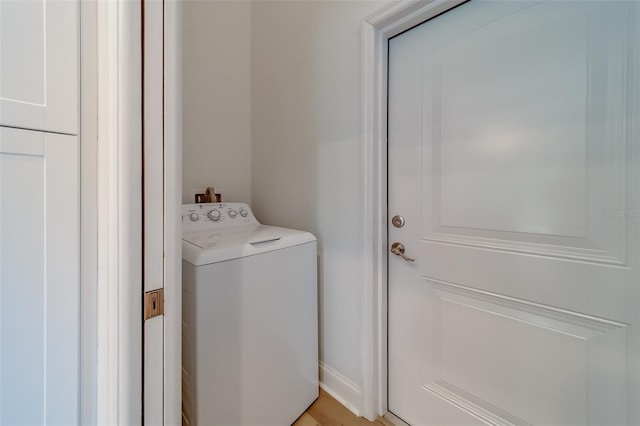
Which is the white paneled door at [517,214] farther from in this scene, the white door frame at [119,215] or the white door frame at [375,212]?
the white door frame at [119,215]

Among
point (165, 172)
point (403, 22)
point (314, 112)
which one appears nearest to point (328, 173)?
point (314, 112)

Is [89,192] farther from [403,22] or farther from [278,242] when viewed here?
[403,22]

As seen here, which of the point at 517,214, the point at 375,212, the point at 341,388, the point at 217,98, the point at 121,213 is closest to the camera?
the point at 121,213

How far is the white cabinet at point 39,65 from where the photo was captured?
569 mm

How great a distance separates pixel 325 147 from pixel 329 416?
1.40 meters

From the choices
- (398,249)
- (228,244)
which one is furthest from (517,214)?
(228,244)

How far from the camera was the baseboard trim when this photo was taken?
129cm

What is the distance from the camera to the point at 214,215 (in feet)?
4.79

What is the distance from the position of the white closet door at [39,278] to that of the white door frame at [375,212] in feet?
3.37

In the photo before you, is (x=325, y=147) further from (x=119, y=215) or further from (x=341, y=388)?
(x=341, y=388)

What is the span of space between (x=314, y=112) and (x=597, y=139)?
3.88 feet

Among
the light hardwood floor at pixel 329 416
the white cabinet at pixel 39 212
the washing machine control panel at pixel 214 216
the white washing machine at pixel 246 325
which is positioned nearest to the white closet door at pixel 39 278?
the white cabinet at pixel 39 212

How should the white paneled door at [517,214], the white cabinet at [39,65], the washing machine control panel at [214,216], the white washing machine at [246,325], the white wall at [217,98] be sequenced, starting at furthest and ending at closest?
the white wall at [217,98], the washing machine control panel at [214,216], the white washing machine at [246,325], the white paneled door at [517,214], the white cabinet at [39,65]

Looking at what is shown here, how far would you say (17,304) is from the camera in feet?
1.95
